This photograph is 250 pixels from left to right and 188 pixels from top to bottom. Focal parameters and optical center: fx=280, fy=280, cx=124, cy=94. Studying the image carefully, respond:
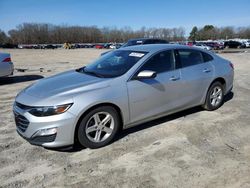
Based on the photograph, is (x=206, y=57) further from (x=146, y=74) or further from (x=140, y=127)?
(x=140, y=127)

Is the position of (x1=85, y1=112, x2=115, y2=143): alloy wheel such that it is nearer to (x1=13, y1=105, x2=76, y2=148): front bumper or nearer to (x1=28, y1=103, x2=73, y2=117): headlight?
(x1=13, y1=105, x2=76, y2=148): front bumper

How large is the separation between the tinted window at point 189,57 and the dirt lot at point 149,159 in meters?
1.19

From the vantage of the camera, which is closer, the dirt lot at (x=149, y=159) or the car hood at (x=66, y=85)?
the dirt lot at (x=149, y=159)

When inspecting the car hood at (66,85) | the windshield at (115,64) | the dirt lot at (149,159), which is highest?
the windshield at (115,64)

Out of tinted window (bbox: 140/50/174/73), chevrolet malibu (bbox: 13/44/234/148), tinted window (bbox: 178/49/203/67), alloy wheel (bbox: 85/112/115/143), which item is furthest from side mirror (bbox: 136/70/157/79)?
tinted window (bbox: 178/49/203/67)

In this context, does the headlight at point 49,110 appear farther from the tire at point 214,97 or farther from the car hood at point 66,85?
the tire at point 214,97

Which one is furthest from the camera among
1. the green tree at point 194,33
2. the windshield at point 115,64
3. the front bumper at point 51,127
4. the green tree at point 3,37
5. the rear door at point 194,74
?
the green tree at point 194,33

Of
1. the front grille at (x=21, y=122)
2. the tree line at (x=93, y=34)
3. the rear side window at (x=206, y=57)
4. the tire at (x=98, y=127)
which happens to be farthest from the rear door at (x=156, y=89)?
the tree line at (x=93, y=34)

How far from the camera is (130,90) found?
4652mm

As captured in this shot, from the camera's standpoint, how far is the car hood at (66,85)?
4.27 m

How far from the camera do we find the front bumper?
3.99 metres

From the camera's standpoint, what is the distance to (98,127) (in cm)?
442

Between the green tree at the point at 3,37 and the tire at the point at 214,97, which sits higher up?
the green tree at the point at 3,37

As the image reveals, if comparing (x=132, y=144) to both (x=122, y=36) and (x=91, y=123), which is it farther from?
(x=122, y=36)
